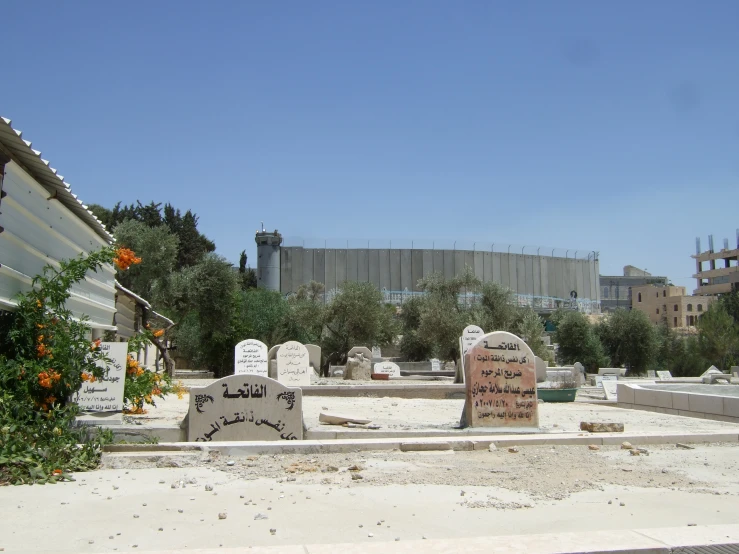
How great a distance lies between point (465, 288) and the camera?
42.1 meters

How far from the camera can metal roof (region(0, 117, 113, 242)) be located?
25.4ft

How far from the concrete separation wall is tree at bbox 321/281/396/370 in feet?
67.7

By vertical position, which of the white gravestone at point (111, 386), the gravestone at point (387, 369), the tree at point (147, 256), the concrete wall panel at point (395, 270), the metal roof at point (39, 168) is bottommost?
the gravestone at point (387, 369)

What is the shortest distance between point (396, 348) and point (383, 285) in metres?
26.3

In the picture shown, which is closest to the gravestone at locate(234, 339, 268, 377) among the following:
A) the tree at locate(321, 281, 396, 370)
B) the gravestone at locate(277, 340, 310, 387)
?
the gravestone at locate(277, 340, 310, 387)

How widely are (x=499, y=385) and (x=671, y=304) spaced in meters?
90.9

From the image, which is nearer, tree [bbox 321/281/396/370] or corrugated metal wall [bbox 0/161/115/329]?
corrugated metal wall [bbox 0/161/115/329]

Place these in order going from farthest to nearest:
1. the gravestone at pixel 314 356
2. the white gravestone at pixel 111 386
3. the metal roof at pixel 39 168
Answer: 1. the gravestone at pixel 314 356
2. the white gravestone at pixel 111 386
3. the metal roof at pixel 39 168

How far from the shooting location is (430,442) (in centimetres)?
909

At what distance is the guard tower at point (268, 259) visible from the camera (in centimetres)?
6919

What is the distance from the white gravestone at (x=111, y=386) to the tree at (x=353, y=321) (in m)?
26.1

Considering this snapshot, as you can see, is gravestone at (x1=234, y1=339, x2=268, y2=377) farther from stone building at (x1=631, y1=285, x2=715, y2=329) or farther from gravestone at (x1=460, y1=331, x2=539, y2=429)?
stone building at (x1=631, y1=285, x2=715, y2=329)

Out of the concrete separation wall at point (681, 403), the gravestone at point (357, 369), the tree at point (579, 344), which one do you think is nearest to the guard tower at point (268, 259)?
the tree at point (579, 344)

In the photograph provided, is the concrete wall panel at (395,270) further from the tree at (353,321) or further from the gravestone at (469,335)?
the gravestone at (469,335)
